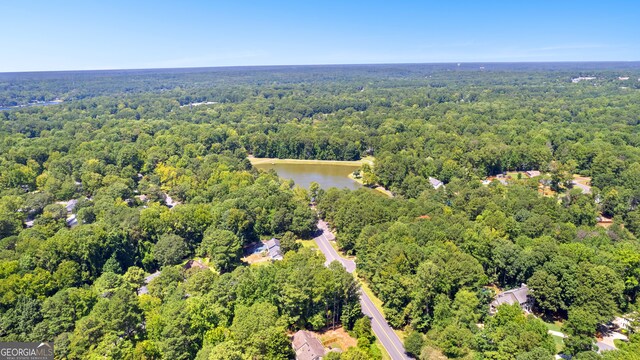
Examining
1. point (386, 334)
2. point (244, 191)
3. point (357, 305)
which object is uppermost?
point (244, 191)

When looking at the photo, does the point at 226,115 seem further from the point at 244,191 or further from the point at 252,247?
the point at 252,247

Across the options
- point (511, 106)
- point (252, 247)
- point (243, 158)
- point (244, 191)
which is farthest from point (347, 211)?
point (511, 106)

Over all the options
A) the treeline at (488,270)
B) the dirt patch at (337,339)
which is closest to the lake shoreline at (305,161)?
the treeline at (488,270)

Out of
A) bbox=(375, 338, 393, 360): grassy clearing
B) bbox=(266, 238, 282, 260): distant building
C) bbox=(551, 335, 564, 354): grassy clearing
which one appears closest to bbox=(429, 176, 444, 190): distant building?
bbox=(266, 238, 282, 260): distant building

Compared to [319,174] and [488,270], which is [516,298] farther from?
[319,174]

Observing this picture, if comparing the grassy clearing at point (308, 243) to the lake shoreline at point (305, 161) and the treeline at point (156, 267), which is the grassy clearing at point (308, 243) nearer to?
the treeline at point (156, 267)

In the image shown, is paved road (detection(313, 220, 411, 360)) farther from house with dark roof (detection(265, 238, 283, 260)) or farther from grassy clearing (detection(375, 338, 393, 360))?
house with dark roof (detection(265, 238, 283, 260))
